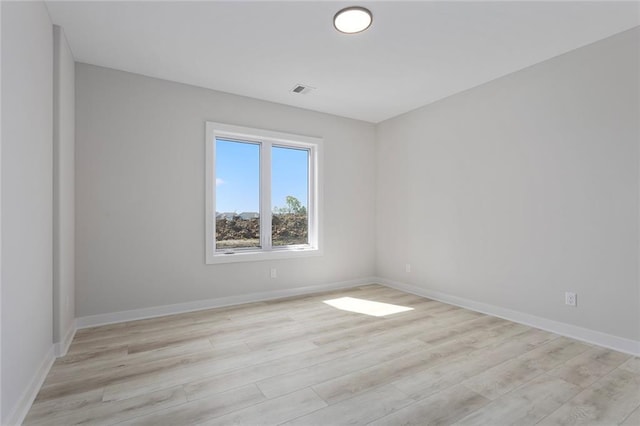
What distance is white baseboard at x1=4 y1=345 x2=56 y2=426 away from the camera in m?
1.62

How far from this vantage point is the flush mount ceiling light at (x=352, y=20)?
7.50ft

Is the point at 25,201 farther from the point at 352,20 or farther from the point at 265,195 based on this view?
the point at 265,195

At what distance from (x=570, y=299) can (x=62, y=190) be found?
173 inches

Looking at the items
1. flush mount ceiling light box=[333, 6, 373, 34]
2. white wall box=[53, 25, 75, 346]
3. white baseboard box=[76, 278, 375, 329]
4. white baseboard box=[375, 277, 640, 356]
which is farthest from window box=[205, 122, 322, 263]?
flush mount ceiling light box=[333, 6, 373, 34]

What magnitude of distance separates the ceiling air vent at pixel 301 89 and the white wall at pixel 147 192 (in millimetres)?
509

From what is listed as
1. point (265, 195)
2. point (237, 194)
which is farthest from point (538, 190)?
point (237, 194)

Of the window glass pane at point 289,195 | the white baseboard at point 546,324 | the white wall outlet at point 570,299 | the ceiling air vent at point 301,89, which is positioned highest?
the ceiling air vent at point 301,89

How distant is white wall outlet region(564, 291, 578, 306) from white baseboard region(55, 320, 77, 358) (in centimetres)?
423

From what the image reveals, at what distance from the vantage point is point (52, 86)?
2.42m

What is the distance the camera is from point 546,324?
300 cm

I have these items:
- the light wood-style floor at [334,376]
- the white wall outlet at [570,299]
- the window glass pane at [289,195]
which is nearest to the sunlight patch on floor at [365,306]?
the light wood-style floor at [334,376]

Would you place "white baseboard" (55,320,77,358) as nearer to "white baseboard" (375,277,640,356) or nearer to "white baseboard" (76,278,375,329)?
"white baseboard" (76,278,375,329)

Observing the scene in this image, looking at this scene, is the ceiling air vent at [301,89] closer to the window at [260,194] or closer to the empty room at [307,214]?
the empty room at [307,214]

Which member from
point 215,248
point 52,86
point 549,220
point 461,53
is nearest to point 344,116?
point 461,53
